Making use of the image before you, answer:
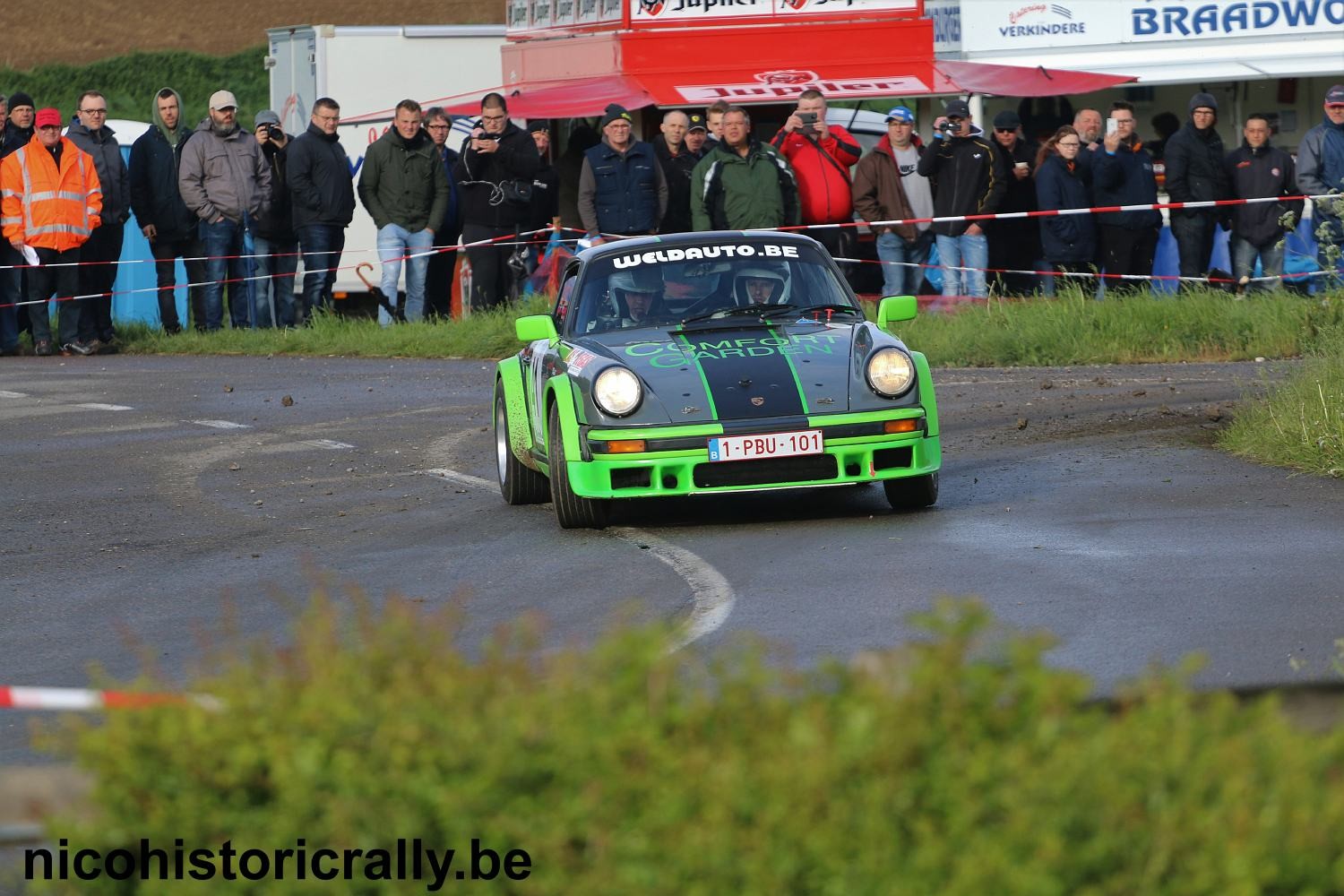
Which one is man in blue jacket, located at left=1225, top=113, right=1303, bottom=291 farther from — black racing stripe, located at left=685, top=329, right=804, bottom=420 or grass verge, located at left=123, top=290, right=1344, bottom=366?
black racing stripe, located at left=685, top=329, right=804, bottom=420

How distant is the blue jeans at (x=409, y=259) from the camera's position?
2245 cm

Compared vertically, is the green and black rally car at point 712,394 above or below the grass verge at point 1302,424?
above

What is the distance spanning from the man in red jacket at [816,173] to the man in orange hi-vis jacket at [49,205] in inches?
274

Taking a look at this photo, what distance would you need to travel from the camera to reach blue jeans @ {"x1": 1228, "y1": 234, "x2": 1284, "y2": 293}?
21.1m

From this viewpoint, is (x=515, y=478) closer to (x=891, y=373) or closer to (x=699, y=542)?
(x=699, y=542)

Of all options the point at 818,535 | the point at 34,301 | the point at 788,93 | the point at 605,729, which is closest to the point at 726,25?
the point at 788,93

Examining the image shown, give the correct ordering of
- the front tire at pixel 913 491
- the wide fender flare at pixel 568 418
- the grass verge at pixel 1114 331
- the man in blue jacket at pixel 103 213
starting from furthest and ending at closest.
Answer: the man in blue jacket at pixel 103 213 < the grass verge at pixel 1114 331 < the front tire at pixel 913 491 < the wide fender flare at pixel 568 418

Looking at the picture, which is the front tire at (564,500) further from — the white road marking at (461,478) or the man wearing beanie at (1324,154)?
the man wearing beanie at (1324,154)

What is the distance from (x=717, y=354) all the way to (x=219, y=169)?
1283cm

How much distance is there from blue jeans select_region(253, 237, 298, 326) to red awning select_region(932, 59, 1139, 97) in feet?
24.9

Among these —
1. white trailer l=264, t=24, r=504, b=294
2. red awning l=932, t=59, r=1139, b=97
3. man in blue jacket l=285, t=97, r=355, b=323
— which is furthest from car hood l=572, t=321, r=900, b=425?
white trailer l=264, t=24, r=504, b=294

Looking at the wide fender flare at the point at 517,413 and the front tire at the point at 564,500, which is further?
the wide fender flare at the point at 517,413

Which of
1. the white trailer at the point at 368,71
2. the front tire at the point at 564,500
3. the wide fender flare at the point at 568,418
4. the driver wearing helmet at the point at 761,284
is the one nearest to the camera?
the wide fender flare at the point at 568,418

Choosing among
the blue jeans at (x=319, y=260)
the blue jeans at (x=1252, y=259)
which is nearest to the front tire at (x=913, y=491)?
the blue jeans at (x=1252, y=259)
